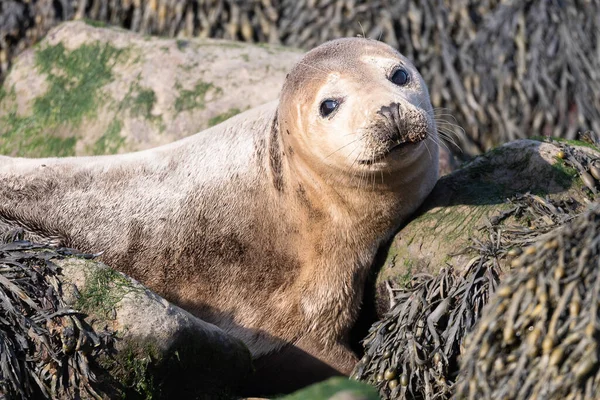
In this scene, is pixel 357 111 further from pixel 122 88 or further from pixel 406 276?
pixel 122 88

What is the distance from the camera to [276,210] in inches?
202

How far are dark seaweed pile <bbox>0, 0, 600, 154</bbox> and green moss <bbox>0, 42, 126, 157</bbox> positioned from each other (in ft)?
1.81

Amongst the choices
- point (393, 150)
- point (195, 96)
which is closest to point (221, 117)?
point (195, 96)

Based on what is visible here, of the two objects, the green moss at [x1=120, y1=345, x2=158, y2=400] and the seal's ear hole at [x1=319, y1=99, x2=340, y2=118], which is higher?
the seal's ear hole at [x1=319, y1=99, x2=340, y2=118]

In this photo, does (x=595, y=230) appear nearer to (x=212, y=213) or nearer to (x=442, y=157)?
(x=212, y=213)

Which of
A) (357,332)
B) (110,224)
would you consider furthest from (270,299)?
(110,224)

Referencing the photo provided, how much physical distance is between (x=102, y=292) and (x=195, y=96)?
121 inches

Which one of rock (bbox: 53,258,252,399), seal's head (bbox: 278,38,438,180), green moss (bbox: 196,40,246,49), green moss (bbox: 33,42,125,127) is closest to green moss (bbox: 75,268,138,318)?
rock (bbox: 53,258,252,399)

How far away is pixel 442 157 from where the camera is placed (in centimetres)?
648

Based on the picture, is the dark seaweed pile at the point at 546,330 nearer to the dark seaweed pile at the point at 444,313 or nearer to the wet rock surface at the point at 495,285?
the wet rock surface at the point at 495,285

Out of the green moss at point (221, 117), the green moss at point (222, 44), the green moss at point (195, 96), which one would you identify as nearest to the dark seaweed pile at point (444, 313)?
the green moss at point (221, 117)

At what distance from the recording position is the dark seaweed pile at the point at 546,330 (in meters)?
3.38

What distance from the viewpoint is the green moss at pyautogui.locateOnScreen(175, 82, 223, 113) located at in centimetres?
717

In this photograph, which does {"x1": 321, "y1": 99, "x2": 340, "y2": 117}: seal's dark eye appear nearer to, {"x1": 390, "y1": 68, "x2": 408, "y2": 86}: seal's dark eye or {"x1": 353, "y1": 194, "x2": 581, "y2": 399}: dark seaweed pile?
{"x1": 390, "y1": 68, "x2": 408, "y2": 86}: seal's dark eye
